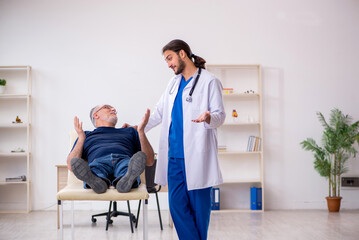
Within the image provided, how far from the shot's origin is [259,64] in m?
5.19

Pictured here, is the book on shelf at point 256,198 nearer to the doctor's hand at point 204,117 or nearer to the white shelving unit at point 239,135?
the white shelving unit at point 239,135

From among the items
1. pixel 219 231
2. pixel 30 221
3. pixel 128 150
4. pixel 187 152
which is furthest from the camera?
pixel 30 221

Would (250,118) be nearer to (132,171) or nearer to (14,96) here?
(14,96)

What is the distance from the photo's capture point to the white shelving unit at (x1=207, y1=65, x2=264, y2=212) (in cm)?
532

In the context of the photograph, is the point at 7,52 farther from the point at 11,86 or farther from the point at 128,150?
the point at 128,150

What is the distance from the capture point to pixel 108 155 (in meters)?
2.77

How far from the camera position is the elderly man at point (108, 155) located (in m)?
2.47

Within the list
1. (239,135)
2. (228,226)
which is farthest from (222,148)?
(228,226)

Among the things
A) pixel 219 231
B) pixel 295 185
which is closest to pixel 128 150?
pixel 219 231

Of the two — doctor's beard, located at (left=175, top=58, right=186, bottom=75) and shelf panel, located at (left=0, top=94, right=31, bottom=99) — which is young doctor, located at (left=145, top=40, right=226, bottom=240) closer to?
doctor's beard, located at (left=175, top=58, right=186, bottom=75)

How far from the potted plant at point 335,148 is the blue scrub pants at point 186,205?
3.00 metres

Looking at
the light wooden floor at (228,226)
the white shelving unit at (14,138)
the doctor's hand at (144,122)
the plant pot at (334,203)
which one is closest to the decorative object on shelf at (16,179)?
the white shelving unit at (14,138)

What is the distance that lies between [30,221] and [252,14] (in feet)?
11.8

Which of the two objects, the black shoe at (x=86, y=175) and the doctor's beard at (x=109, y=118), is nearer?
the black shoe at (x=86, y=175)
